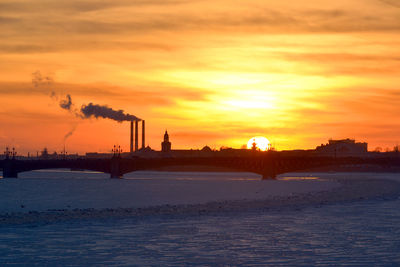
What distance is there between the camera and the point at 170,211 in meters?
45.5

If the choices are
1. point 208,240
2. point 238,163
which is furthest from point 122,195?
point 238,163

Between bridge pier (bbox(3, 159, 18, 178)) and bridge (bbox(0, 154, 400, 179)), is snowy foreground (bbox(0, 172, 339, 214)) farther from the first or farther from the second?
bridge pier (bbox(3, 159, 18, 178))

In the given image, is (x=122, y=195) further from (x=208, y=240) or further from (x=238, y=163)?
(x=238, y=163)

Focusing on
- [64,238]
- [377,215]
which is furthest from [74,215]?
[377,215]

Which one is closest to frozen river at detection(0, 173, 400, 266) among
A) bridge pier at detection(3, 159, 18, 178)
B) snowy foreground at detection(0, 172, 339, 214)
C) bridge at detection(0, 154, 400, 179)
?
snowy foreground at detection(0, 172, 339, 214)

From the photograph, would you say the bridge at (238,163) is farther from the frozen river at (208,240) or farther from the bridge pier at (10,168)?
the frozen river at (208,240)

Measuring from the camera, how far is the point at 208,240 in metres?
28.4

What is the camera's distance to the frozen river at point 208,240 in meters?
22.9

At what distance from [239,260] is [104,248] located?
20.1 ft

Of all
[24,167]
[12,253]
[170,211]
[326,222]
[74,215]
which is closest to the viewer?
[12,253]

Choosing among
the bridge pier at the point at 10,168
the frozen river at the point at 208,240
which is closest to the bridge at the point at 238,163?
the bridge pier at the point at 10,168

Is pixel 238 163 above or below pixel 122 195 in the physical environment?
above

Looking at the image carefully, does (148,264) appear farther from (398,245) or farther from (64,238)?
(398,245)

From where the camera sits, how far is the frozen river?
75.3 ft
